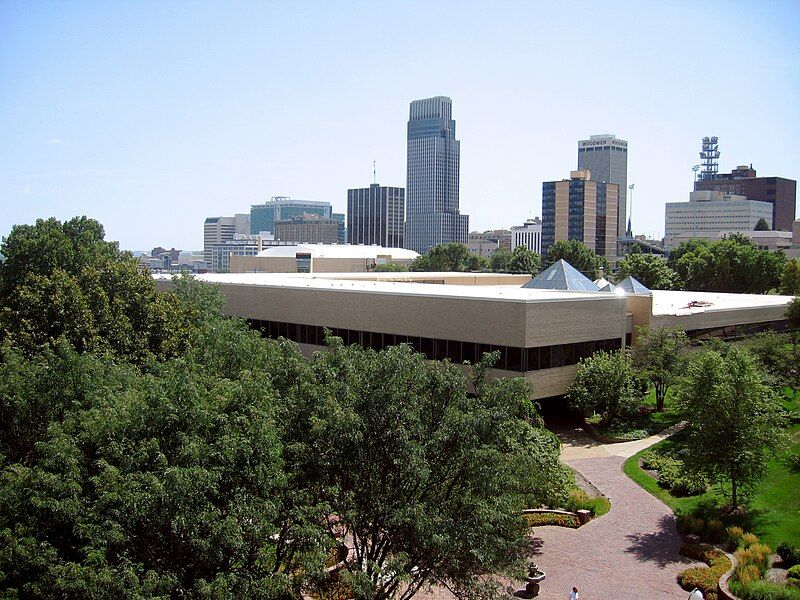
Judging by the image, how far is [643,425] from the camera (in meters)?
42.2

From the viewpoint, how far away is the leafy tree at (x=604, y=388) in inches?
1592

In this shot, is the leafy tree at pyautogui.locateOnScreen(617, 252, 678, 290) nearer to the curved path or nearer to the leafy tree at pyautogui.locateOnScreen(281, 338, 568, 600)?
the curved path

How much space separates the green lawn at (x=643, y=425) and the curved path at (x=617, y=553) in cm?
756

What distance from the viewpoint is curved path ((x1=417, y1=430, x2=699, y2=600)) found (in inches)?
917

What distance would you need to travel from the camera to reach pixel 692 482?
31594 millimetres

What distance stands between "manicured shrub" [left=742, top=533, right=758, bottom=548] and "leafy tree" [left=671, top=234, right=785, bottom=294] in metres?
73.2

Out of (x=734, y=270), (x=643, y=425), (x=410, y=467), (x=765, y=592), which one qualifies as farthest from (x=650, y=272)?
(x=410, y=467)

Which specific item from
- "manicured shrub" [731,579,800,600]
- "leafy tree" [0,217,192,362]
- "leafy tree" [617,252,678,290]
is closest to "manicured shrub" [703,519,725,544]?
"manicured shrub" [731,579,800,600]

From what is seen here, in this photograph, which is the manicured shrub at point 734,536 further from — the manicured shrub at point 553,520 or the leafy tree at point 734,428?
the manicured shrub at point 553,520

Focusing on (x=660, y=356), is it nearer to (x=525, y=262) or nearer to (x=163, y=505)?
(x=163, y=505)

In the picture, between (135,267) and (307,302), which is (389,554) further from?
(307,302)

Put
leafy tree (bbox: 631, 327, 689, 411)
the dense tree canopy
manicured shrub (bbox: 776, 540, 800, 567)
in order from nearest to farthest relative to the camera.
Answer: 1. the dense tree canopy
2. manicured shrub (bbox: 776, 540, 800, 567)
3. leafy tree (bbox: 631, 327, 689, 411)

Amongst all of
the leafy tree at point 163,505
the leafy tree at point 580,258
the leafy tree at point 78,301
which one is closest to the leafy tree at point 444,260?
the leafy tree at point 580,258

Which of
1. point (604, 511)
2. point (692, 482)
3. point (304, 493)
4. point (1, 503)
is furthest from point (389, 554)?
point (692, 482)
